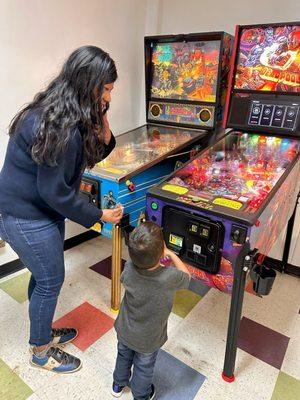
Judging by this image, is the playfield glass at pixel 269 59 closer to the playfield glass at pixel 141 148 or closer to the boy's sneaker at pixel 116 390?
the playfield glass at pixel 141 148

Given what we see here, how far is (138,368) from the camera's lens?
1.32 meters

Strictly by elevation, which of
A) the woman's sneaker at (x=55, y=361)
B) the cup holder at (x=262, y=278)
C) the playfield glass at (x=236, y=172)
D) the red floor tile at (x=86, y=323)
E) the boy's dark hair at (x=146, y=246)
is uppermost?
the playfield glass at (x=236, y=172)

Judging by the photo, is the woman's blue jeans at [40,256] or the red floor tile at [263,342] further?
the red floor tile at [263,342]

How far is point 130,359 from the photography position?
1.37 m

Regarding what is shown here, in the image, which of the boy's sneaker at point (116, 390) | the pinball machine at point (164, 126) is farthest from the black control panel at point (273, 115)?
the boy's sneaker at point (116, 390)

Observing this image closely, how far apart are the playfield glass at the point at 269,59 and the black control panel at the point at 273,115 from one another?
3.7 inches

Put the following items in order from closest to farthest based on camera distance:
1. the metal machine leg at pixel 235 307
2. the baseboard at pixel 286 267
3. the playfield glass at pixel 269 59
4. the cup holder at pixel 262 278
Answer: the metal machine leg at pixel 235 307
the cup holder at pixel 262 278
the playfield glass at pixel 269 59
the baseboard at pixel 286 267

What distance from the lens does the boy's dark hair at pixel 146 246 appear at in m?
1.11

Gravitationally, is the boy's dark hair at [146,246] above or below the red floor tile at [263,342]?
above

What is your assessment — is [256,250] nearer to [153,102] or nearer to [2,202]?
[2,202]

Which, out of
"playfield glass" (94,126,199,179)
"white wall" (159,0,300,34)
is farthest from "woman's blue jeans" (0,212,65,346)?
"white wall" (159,0,300,34)

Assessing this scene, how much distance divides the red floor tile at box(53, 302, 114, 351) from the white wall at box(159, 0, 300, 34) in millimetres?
2222

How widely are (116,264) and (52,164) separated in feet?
2.91

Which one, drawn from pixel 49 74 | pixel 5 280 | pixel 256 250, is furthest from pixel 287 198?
pixel 5 280
